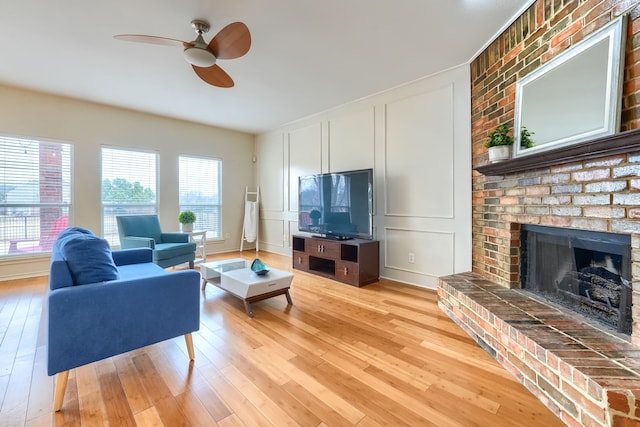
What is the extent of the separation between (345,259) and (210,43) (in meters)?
2.73

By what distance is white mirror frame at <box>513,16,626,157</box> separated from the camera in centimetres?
148

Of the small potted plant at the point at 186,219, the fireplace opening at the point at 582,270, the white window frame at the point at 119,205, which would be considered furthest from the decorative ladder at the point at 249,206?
the fireplace opening at the point at 582,270

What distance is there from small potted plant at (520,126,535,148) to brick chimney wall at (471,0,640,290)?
0.21 m

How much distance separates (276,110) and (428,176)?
2.61 m

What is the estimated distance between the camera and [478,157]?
280 centimetres

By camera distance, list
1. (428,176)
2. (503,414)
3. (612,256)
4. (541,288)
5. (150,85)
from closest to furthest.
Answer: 1. (503,414)
2. (612,256)
3. (541,288)
4. (428,176)
5. (150,85)

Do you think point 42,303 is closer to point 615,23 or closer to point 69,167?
point 69,167

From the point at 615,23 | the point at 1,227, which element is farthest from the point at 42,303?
the point at 615,23

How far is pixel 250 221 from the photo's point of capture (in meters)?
5.85

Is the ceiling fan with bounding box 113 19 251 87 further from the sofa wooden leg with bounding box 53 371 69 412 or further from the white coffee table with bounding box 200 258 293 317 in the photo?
the sofa wooden leg with bounding box 53 371 69 412

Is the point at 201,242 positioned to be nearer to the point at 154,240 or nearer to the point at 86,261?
the point at 154,240

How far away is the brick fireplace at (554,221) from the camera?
49.5 inches

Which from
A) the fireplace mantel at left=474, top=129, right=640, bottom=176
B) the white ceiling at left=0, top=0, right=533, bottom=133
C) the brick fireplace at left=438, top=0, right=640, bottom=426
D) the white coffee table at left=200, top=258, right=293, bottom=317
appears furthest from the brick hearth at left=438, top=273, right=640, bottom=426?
the white ceiling at left=0, top=0, right=533, bottom=133

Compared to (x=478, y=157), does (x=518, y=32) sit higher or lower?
higher
